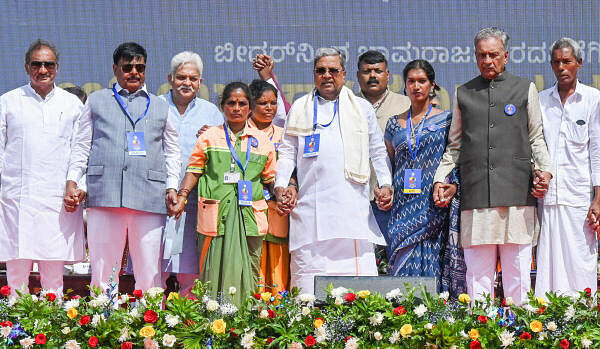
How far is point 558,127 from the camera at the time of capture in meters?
4.41

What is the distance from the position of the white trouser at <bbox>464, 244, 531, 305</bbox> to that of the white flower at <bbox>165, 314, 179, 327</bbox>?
1689mm

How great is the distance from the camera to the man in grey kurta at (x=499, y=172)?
4.21 m

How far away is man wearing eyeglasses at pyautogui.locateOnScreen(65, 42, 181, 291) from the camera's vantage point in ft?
14.2

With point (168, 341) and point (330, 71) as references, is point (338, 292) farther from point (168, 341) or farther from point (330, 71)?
point (330, 71)

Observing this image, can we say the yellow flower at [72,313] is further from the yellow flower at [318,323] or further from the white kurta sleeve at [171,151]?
the white kurta sleeve at [171,151]

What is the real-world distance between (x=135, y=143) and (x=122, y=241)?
48cm

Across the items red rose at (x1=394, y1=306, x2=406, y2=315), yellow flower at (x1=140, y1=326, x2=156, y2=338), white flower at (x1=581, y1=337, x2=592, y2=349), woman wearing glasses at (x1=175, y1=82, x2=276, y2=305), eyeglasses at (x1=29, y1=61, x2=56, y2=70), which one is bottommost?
white flower at (x1=581, y1=337, x2=592, y2=349)

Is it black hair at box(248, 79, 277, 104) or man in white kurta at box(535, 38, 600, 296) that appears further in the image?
black hair at box(248, 79, 277, 104)

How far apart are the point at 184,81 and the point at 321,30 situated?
2.08 meters

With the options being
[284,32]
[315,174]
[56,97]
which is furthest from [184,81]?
[284,32]

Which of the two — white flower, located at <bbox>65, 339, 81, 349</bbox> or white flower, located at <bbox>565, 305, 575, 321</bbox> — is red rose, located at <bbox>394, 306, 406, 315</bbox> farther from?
white flower, located at <bbox>65, 339, 81, 349</bbox>

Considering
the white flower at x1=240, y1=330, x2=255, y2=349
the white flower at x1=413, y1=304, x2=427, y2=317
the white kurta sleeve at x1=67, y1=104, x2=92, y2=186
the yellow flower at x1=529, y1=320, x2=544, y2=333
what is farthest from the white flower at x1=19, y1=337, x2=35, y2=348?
the yellow flower at x1=529, y1=320, x2=544, y2=333

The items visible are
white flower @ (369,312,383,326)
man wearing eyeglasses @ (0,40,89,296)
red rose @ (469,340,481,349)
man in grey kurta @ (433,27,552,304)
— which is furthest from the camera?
man wearing eyeglasses @ (0,40,89,296)

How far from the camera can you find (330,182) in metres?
4.41
